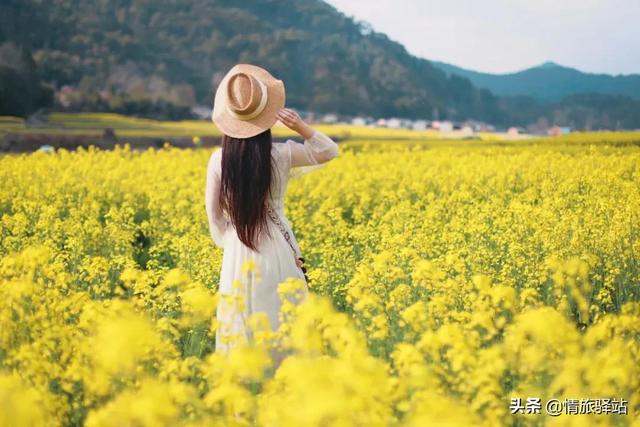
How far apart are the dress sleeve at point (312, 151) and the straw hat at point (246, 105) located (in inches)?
9.4

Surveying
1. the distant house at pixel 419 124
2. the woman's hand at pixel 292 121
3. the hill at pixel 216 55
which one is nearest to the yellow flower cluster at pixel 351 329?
the woman's hand at pixel 292 121

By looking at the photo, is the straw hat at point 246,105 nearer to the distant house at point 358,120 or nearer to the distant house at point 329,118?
the distant house at point 329,118

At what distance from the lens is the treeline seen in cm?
5469

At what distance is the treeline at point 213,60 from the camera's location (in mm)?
54688

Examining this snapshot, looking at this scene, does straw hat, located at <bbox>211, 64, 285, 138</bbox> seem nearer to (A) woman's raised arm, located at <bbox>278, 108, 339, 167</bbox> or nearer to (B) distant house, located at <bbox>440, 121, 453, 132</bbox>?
(A) woman's raised arm, located at <bbox>278, 108, 339, 167</bbox>

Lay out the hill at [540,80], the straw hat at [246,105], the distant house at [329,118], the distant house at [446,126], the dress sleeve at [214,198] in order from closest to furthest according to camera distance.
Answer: the straw hat at [246,105] → the dress sleeve at [214,198] → the distant house at [329,118] → the distant house at [446,126] → the hill at [540,80]

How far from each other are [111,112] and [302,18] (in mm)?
52810

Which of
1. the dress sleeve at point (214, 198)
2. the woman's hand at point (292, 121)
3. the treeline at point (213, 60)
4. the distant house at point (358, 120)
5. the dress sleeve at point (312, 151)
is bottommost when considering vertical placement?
the dress sleeve at point (214, 198)

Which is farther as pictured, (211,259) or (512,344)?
(211,259)

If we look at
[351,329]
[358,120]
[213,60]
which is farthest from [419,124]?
[351,329]

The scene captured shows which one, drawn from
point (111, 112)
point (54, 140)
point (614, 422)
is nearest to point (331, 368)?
point (614, 422)

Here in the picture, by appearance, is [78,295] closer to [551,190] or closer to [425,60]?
[551,190]

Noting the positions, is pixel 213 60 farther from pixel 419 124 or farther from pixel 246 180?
pixel 246 180

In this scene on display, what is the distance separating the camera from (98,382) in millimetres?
2896
